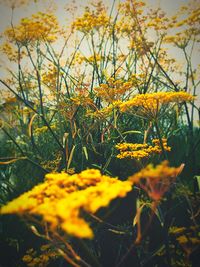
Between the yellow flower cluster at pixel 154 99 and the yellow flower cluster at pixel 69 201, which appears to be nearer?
the yellow flower cluster at pixel 69 201

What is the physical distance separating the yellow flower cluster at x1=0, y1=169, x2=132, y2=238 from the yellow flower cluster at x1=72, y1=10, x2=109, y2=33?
221 centimetres

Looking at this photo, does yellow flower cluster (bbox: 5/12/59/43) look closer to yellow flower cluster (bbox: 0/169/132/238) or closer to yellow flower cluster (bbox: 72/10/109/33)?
yellow flower cluster (bbox: 72/10/109/33)

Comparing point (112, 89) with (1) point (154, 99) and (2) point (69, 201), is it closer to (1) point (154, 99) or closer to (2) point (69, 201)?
(1) point (154, 99)

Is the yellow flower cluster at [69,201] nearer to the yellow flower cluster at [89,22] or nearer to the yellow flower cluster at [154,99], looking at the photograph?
the yellow flower cluster at [154,99]

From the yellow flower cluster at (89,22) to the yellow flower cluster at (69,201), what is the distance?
7.27 feet

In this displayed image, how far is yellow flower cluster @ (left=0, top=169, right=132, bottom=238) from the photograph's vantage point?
1.01 meters

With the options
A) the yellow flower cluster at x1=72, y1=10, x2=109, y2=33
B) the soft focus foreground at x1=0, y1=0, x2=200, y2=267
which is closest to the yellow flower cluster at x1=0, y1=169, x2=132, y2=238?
the soft focus foreground at x1=0, y1=0, x2=200, y2=267

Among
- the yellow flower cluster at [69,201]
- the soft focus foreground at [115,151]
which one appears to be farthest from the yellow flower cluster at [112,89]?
the yellow flower cluster at [69,201]

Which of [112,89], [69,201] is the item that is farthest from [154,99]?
[69,201]

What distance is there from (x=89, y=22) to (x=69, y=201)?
8.28ft

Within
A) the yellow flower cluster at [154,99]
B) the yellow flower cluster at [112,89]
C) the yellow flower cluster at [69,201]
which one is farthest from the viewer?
the yellow flower cluster at [112,89]

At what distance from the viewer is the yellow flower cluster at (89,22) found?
3090 millimetres

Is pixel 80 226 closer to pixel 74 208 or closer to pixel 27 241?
pixel 74 208

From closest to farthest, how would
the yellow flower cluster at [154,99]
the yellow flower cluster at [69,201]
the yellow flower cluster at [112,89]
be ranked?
the yellow flower cluster at [69,201] → the yellow flower cluster at [154,99] → the yellow flower cluster at [112,89]
